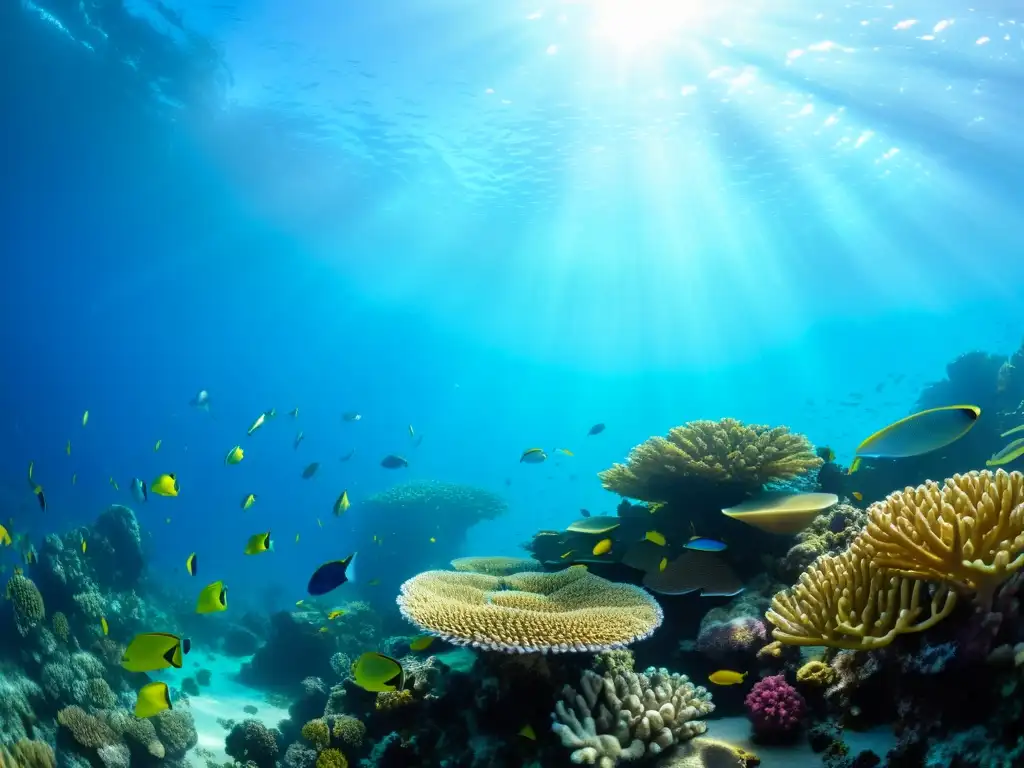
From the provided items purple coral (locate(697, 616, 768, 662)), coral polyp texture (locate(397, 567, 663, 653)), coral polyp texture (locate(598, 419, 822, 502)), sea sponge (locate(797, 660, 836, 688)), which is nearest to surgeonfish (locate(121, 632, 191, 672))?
coral polyp texture (locate(397, 567, 663, 653))

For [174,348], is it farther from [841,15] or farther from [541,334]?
[841,15]

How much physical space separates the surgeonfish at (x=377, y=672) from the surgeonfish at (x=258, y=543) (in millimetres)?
2129

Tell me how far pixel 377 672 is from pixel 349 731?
2.02m

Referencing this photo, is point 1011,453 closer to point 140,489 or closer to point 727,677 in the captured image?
point 727,677

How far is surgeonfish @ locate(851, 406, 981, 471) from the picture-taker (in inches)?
131

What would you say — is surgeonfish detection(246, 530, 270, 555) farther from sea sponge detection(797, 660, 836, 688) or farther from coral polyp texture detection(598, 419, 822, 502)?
sea sponge detection(797, 660, 836, 688)

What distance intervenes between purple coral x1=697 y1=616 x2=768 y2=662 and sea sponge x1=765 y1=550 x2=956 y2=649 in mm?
1053

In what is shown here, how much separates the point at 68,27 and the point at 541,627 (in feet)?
104

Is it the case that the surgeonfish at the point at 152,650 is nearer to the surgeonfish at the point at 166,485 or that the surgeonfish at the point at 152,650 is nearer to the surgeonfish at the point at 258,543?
the surgeonfish at the point at 258,543

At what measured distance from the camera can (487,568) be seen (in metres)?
6.64

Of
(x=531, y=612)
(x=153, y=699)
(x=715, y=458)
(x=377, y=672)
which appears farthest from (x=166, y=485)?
(x=715, y=458)

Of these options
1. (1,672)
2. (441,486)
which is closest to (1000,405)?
(441,486)

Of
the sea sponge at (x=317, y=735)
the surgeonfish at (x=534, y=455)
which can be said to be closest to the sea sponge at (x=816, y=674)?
the sea sponge at (x=317, y=735)

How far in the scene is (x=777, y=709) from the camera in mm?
3672
